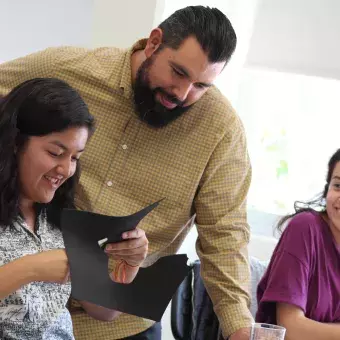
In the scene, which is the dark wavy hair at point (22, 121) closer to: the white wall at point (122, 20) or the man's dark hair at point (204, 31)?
the man's dark hair at point (204, 31)

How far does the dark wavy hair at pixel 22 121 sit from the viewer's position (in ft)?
6.15

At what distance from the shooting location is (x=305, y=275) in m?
2.56

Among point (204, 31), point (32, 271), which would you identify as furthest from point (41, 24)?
point (32, 271)

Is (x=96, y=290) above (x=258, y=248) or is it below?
above

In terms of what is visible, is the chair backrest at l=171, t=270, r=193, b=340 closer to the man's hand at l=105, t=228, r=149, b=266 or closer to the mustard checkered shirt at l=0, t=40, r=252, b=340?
the mustard checkered shirt at l=0, t=40, r=252, b=340

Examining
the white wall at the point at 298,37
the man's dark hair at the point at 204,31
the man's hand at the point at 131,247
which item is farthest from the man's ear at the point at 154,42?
the white wall at the point at 298,37

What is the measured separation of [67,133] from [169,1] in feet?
4.85

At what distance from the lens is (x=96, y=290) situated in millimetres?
1802

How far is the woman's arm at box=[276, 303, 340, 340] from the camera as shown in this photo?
242cm

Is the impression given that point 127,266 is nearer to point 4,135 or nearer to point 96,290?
point 96,290

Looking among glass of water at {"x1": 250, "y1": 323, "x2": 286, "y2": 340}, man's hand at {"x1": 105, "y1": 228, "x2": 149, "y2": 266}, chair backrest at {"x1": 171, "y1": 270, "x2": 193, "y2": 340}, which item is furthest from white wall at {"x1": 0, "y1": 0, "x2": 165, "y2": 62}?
glass of water at {"x1": 250, "y1": 323, "x2": 286, "y2": 340}

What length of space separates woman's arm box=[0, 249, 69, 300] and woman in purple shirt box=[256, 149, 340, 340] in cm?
97

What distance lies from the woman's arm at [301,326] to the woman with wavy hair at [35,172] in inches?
31.9

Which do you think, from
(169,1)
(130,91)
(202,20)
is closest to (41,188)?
(130,91)
